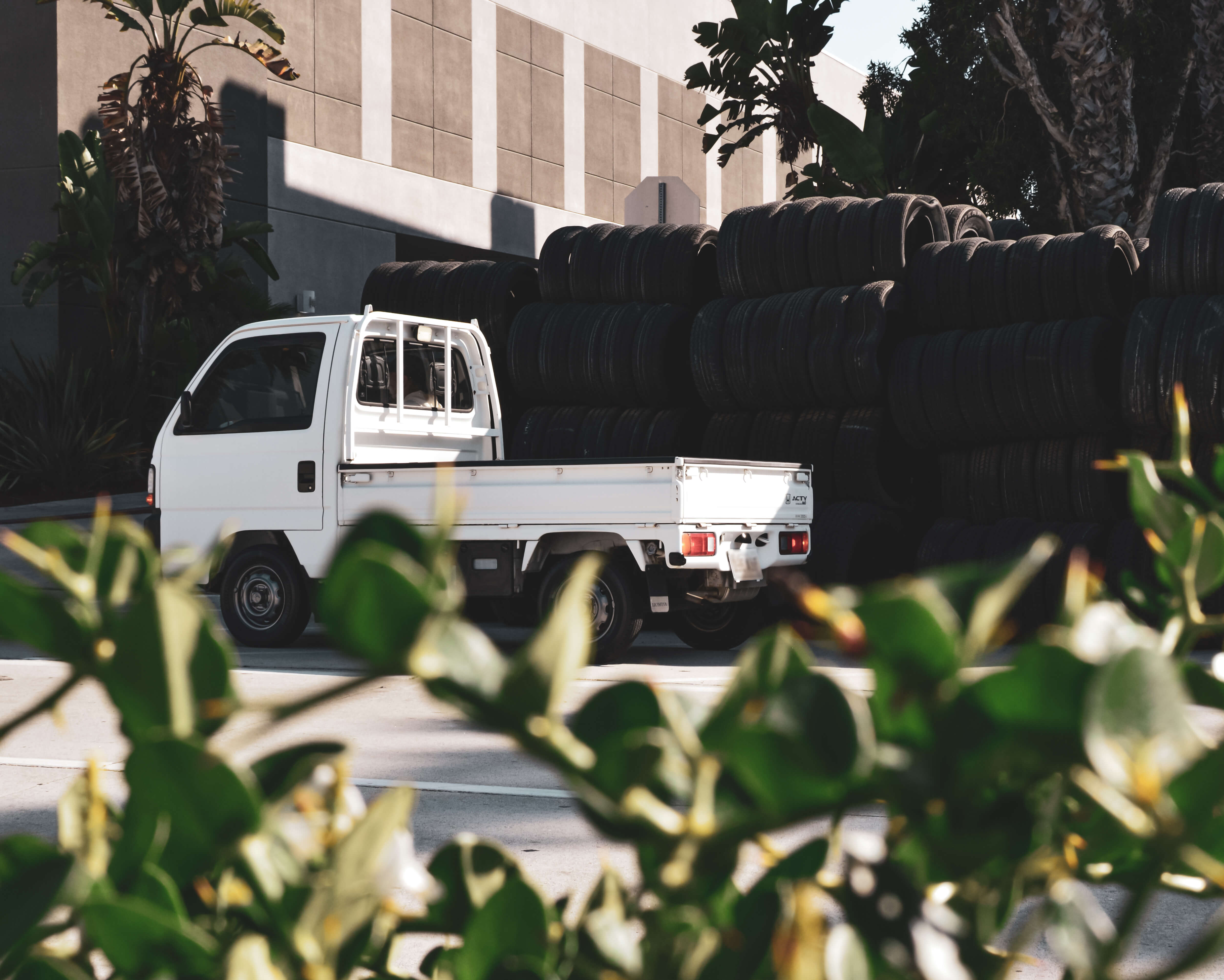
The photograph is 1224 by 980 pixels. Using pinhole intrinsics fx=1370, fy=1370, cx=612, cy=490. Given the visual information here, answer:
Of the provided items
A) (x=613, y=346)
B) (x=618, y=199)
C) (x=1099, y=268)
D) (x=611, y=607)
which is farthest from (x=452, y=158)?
(x=611, y=607)

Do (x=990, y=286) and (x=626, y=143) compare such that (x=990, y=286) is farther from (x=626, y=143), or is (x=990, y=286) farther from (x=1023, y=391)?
(x=626, y=143)

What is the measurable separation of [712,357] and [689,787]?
11.4m

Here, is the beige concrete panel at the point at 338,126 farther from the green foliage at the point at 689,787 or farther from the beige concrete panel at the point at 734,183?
the green foliage at the point at 689,787

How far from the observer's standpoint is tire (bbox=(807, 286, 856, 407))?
11.2m

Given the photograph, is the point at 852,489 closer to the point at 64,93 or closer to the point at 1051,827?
the point at 1051,827

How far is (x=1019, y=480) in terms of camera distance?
1051 centimetres

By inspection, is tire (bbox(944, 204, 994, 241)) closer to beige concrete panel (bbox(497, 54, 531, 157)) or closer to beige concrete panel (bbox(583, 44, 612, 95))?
beige concrete panel (bbox(497, 54, 531, 157))

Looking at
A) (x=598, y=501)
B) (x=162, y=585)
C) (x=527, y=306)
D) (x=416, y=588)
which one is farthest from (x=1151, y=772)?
(x=527, y=306)

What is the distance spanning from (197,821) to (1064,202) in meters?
20.5

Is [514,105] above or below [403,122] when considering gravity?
above

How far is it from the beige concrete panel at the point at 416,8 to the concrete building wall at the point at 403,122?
0.15 ft

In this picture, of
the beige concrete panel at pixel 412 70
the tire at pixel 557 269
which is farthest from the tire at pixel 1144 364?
the beige concrete panel at pixel 412 70

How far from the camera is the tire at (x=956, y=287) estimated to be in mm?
11039

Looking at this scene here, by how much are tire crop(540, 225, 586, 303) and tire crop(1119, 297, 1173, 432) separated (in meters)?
5.33
